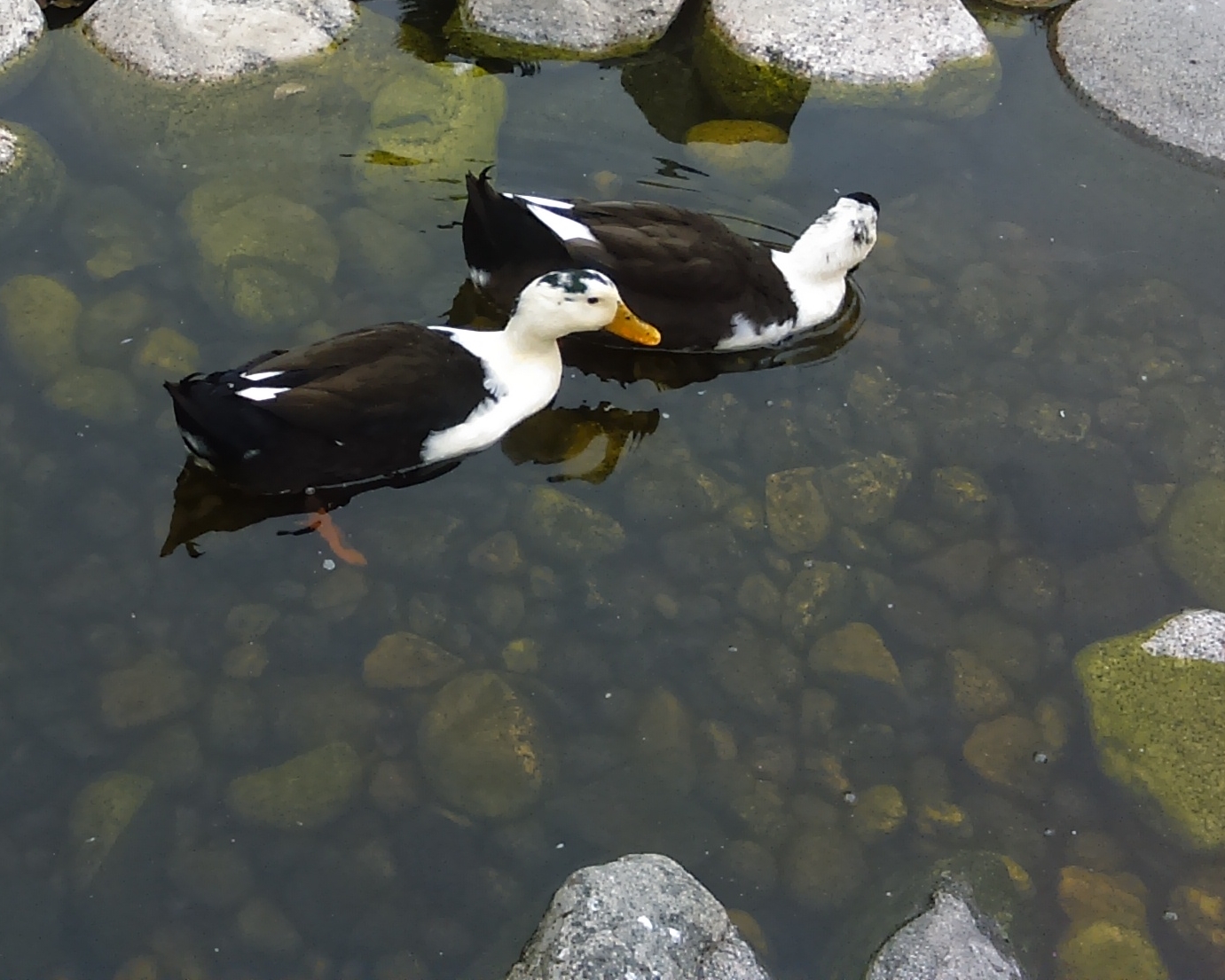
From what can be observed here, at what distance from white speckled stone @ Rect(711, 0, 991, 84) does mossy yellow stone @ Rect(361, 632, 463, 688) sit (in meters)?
3.56

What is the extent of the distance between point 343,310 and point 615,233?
3.67ft

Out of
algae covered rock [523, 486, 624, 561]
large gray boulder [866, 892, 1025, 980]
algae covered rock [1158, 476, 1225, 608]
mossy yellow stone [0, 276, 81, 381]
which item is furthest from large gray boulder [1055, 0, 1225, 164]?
mossy yellow stone [0, 276, 81, 381]

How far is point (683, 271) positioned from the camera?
15.0 ft

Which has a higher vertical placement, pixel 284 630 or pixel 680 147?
pixel 680 147

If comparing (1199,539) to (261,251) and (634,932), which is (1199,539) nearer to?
(634,932)

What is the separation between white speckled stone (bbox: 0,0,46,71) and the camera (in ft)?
17.8

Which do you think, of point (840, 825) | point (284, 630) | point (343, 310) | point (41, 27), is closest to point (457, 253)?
point (343, 310)

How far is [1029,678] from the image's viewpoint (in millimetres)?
4023

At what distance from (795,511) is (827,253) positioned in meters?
1.20

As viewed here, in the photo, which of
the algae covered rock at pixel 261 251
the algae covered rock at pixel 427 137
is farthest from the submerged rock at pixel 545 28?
the algae covered rock at pixel 261 251

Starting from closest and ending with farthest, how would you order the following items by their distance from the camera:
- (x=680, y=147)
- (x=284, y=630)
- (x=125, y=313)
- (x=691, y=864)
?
(x=691, y=864)
(x=284, y=630)
(x=125, y=313)
(x=680, y=147)

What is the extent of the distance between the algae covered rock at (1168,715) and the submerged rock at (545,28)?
3693mm

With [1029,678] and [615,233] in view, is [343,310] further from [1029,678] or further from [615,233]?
[1029,678]

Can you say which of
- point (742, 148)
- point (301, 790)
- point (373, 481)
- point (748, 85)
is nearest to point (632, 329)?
point (373, 481)
